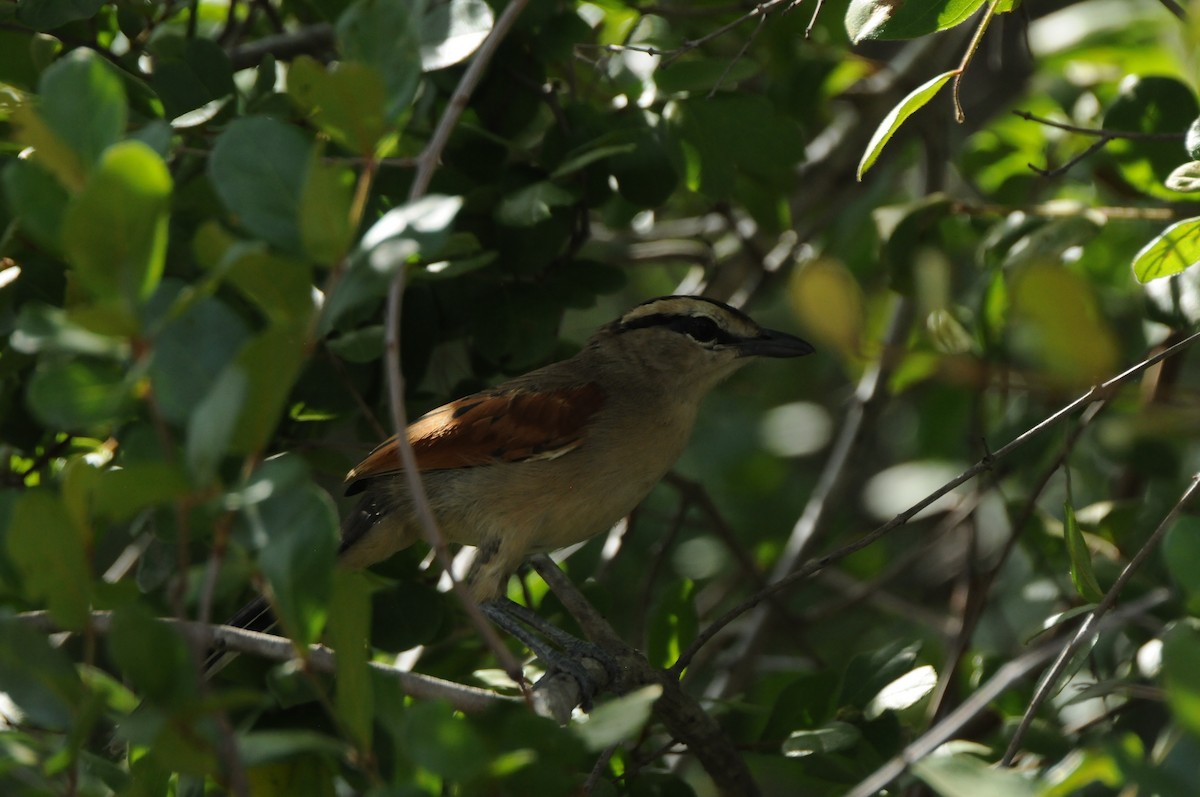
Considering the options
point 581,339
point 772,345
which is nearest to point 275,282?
point 772,345

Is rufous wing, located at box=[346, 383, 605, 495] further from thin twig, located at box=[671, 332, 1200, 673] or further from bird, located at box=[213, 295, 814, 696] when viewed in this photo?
thin twig, located at box=[671, 332, 1200, 673]

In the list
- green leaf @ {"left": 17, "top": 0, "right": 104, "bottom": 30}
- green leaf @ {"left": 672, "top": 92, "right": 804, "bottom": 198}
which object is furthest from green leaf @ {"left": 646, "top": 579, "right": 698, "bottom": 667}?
green leaf @ {"left": 17, "top": 0, "right": 104, "bottom": 30}

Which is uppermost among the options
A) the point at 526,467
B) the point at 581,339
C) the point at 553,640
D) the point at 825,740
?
the point at 825,740

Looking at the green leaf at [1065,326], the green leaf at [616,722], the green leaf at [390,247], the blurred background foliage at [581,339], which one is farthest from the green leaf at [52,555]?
the green leaf at [1065,326]

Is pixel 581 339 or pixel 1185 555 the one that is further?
pixel 581 339

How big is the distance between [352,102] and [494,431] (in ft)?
7.12

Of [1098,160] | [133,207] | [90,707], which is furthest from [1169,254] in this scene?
[90,707]

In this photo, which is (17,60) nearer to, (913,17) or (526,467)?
(526,467)

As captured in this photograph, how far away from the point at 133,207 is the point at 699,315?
3059 mm

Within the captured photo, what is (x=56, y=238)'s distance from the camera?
5.92 feet

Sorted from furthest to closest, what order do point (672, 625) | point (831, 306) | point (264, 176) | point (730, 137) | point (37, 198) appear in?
point (730, 137) → point (672, 625) → point (264, 176) → point (37, 198) → point (831, 306)

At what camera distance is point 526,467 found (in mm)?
4148

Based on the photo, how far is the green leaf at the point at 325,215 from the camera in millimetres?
1759

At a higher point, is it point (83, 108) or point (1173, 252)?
point (83, 108)
